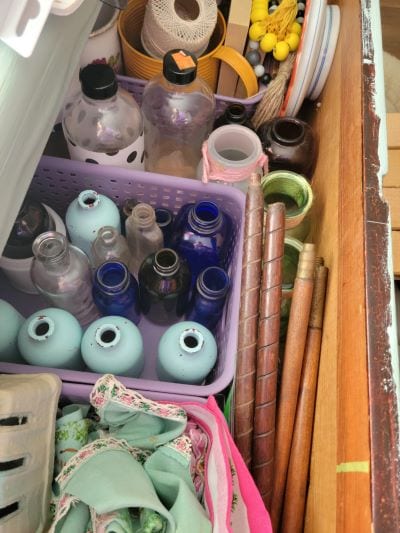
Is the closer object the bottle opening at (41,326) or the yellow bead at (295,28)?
the bottle opening at (41,326)

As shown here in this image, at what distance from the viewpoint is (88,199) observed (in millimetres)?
787

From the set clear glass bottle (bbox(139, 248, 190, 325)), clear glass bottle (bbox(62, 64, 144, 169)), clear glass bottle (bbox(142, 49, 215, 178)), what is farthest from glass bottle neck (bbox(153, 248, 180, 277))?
clear glass bottle (bbox(142, 49, 215, 178))

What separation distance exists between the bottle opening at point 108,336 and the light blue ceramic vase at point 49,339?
0.05 meters

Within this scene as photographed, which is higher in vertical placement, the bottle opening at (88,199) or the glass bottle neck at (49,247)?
the bottle opening at (88,199)

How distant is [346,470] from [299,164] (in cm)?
58

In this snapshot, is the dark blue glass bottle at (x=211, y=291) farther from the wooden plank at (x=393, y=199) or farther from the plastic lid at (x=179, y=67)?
the wooden plank at (x=393, y=199)

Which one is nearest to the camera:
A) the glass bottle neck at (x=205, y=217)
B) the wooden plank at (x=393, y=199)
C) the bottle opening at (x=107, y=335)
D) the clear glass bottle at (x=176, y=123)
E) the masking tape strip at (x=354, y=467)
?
the masking tape strip at (x=354, y=467)

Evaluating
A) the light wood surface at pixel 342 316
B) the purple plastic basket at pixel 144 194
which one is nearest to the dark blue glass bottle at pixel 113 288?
the purple plastic basket at pixel 144 194

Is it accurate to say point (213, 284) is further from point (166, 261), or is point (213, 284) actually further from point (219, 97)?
Result: point (219, 97)

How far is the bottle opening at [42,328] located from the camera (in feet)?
2.24

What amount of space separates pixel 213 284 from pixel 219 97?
45cm

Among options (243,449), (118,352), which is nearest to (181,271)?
(118,352)

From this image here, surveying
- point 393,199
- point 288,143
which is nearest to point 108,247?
point 288,143

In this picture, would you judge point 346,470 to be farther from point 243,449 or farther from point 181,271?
point 181,271
